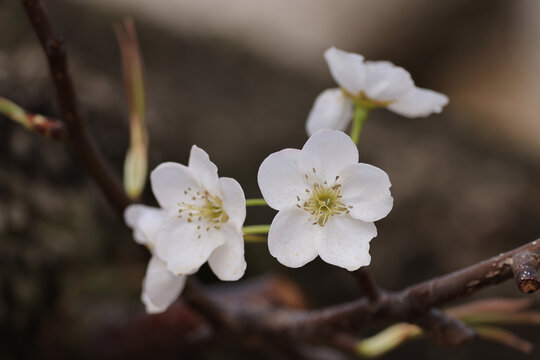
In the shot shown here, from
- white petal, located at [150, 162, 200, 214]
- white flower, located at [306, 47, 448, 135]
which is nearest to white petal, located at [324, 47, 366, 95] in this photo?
white flower, located at [306, 47, 448, 135]

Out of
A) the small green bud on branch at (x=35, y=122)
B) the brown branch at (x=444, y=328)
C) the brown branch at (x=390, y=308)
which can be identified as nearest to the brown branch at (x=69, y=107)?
the small green bud on branch at (x=35, y=122)

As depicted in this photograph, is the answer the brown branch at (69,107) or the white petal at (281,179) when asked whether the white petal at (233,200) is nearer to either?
the white petal at (281,179)

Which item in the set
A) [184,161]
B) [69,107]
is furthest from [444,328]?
[184,161]

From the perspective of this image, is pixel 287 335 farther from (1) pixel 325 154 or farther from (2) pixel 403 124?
(2) pixel 403 124

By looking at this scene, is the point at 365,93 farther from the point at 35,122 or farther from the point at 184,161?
the point at 184,161

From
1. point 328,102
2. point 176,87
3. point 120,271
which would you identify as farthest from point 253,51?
point 328,102

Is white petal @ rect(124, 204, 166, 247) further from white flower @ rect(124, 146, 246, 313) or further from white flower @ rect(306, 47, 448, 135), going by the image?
white flower @ rect(306, 47, 448, 135)
